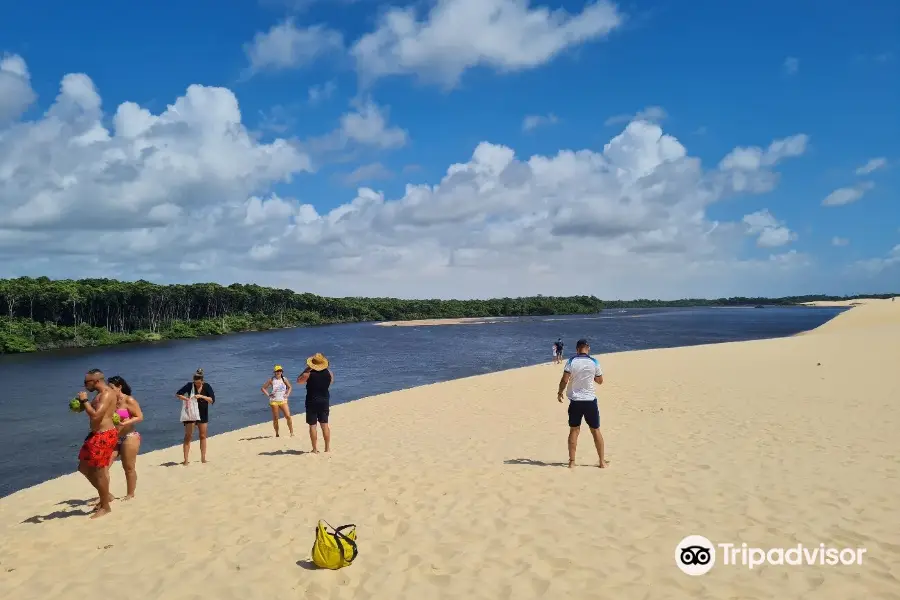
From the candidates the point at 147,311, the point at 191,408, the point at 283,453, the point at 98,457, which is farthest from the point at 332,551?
the point at 147,311

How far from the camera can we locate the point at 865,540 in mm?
5773

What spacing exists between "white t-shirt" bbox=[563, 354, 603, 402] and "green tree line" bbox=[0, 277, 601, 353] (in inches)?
2623

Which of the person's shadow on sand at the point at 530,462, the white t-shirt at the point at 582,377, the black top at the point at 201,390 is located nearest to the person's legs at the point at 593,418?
the white t-shirt at the point at 582,377

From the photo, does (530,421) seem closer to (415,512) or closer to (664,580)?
(415,512)

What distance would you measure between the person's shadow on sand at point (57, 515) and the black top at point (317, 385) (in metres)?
4.00

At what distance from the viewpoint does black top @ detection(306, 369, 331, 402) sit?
1079cm

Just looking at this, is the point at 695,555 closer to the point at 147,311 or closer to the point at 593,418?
the point at 593,418

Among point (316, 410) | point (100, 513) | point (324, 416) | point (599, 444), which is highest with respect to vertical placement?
point (316, 410)

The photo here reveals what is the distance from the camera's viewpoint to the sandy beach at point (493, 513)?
5.31 meters

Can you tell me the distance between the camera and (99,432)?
24.4 ft

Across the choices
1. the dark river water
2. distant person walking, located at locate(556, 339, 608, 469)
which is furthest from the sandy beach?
the dark river water

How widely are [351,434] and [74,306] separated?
252ft

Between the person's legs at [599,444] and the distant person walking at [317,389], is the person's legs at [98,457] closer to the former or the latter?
the distant person walking at [317,389]

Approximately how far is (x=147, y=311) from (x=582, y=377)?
309ft
